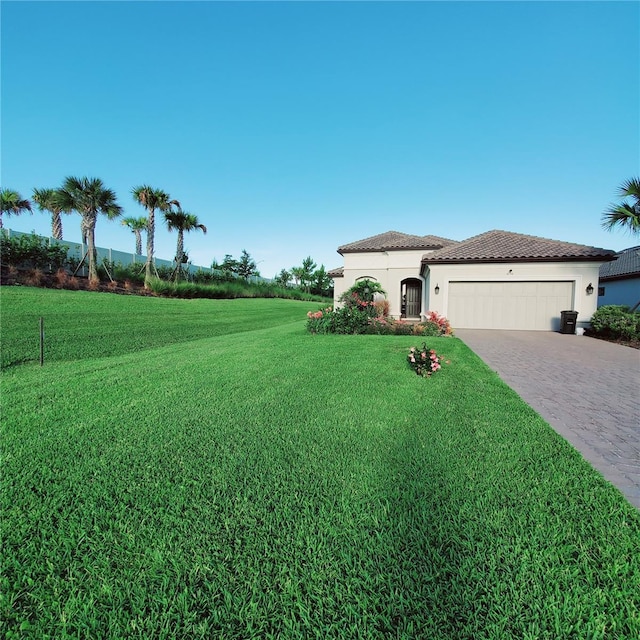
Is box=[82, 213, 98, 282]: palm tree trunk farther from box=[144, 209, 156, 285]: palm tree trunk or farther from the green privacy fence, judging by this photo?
box=[144, 209, 156, 285]: palm tree trunk

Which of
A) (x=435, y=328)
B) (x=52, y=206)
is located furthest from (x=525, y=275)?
(x=52, y=206)

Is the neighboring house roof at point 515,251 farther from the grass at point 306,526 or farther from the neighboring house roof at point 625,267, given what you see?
the grass at point 306,526

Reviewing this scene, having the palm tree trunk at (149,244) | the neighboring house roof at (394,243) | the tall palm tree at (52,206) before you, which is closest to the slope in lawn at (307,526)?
the neighboring house roof at (394,243)

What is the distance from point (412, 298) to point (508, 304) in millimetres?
7835

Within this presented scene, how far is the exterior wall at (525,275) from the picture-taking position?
13.3 metres

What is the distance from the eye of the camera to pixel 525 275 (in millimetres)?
14078

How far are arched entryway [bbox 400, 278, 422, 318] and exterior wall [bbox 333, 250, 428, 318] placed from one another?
1.86 ft

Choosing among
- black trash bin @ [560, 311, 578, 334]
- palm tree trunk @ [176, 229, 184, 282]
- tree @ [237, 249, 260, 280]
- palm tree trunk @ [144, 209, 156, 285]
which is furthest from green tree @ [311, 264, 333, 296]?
black trash bin @ [560, 311, 578, 334]

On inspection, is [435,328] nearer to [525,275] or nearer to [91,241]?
[525,275]

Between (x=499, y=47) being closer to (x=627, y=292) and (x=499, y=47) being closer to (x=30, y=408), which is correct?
(x=30, y=408)

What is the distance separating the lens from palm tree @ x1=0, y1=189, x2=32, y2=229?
21359mm

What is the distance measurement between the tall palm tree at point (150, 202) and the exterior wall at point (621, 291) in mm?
31383

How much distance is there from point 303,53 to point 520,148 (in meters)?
10.2

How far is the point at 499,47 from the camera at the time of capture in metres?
9.52
